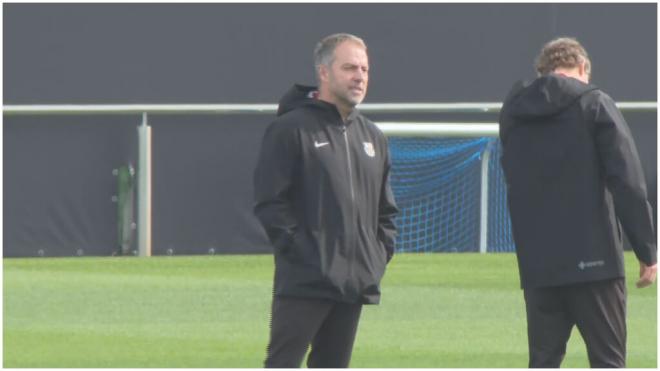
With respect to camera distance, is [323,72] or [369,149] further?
[369,149]

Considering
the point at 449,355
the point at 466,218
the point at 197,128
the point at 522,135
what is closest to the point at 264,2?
the point at 197,128

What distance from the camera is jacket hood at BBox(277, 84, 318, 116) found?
6.64 m

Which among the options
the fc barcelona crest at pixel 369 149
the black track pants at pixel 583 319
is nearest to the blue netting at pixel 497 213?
the black track pants at pixel 583 319

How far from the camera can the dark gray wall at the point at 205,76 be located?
2105 cm

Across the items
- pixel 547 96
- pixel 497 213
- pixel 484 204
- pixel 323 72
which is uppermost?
pixel 323 72

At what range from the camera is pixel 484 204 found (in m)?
22.0

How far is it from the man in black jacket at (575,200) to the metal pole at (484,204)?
46.9 ft

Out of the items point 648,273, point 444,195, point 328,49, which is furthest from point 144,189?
point 328,49

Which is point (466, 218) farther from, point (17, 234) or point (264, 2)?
point (17, 234)

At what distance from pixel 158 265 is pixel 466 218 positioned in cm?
456

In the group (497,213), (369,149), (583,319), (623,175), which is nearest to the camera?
(369,149)

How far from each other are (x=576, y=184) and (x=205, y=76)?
47.9 feet

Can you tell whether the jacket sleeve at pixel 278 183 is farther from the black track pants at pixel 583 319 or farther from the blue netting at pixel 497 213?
the blue netting at pixel 497 213

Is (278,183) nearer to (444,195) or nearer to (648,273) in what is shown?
(648,273)
